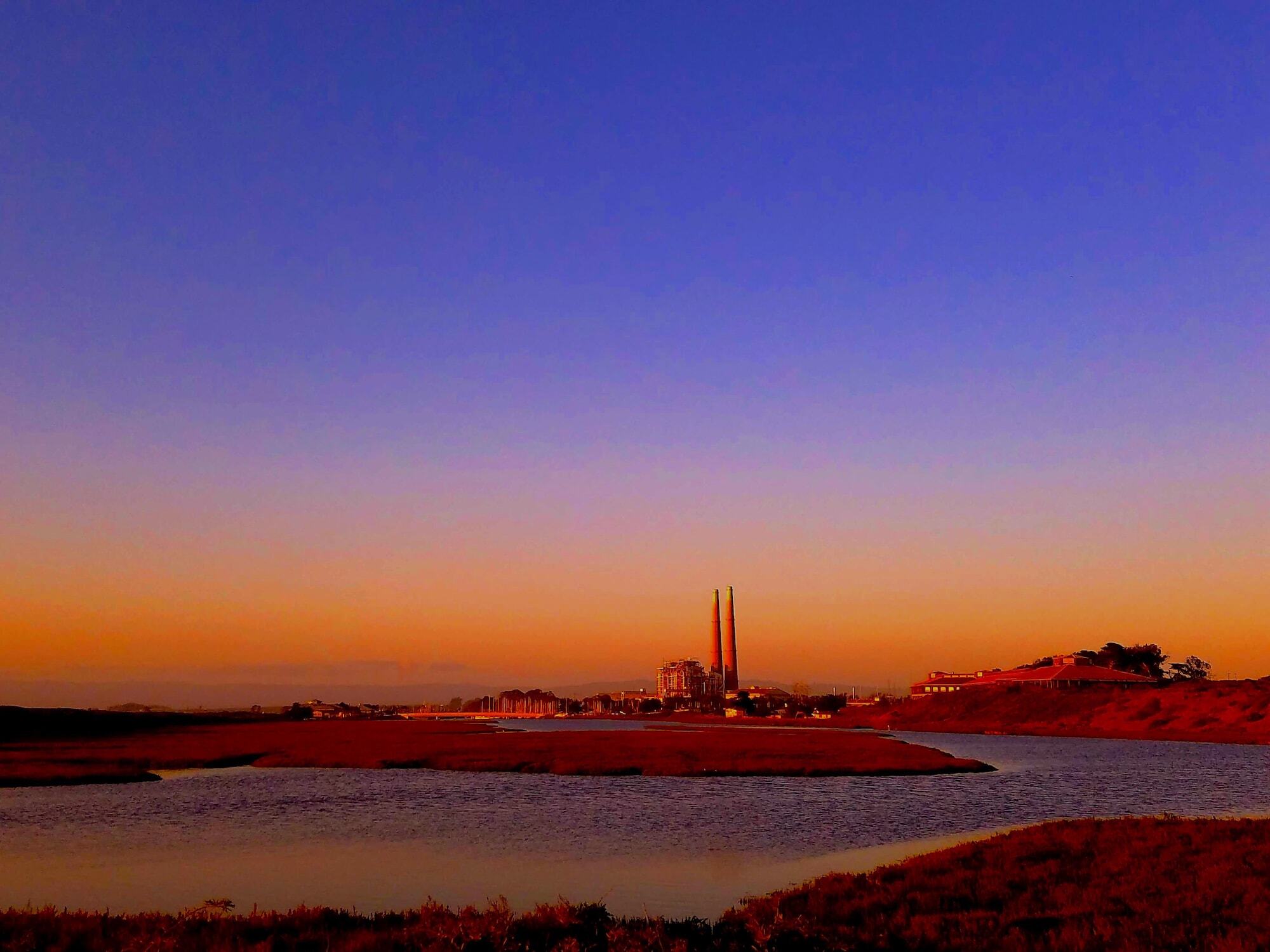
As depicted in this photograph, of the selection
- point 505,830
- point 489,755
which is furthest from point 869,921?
point 489,755

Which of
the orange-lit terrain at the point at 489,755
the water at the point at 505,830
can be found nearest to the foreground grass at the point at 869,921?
the water at the point at 505,830

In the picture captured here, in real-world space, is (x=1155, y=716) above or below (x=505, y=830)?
below

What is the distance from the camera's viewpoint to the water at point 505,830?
30.3 metres

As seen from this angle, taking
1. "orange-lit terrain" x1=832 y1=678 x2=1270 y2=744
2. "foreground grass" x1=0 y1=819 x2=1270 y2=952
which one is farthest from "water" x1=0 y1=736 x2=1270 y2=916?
"orange-lit terrain" x1=832 y1=678 x2=1270 y2=744

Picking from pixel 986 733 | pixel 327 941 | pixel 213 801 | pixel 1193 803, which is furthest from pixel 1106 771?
pixel 986 733

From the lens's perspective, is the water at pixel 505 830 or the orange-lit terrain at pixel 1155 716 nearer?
the water at pixel 505 830

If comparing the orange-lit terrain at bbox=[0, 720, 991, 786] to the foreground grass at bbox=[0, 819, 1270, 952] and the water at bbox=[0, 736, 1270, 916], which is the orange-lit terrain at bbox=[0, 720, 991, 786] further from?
the foreground grass at bbox=[0, 819, 1270, 952]

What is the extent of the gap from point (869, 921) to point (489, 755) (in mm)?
71856

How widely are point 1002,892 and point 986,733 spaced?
16452 centimetres

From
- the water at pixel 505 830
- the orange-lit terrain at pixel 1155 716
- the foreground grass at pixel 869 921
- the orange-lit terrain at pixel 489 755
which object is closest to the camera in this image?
the foreground grass at pixel 869 921

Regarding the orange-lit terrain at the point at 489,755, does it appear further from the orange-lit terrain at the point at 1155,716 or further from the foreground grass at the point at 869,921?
the orange-lit terrain at the point at 1155,716

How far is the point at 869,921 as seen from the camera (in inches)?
934

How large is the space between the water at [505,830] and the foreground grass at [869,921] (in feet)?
12.8

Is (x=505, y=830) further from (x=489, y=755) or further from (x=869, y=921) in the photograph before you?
(x=489, y=755)
